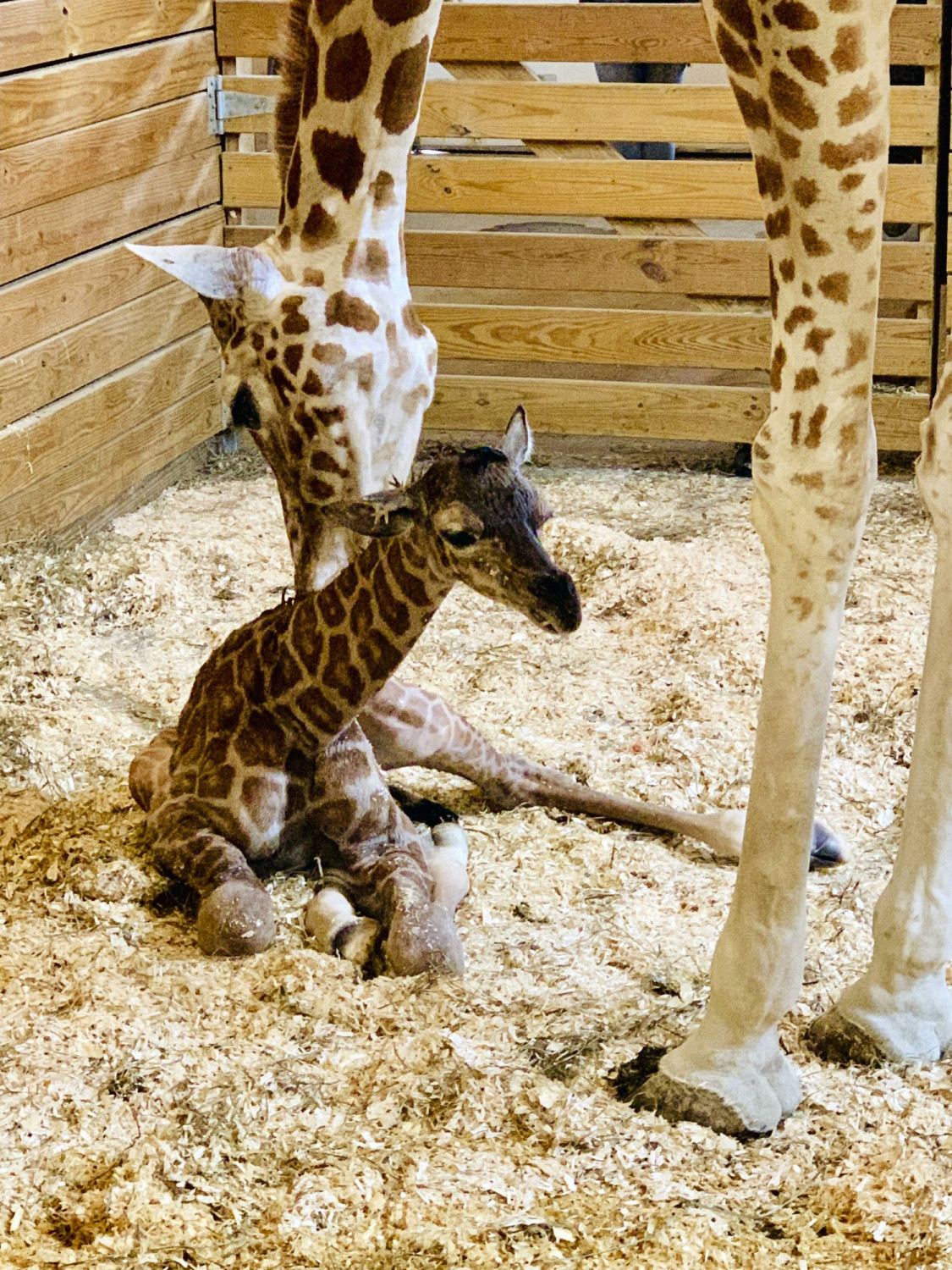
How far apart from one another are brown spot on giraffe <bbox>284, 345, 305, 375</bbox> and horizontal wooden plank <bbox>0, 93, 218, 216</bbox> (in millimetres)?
2064

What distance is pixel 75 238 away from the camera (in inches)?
199

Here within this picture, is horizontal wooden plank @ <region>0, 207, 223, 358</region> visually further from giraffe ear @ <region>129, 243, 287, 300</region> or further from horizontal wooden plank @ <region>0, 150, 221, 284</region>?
giraffe ear @ <region>129, 243, 287, 300</region>

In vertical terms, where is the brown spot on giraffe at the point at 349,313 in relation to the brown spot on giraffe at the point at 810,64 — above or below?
below

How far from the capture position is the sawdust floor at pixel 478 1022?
1.91 meters

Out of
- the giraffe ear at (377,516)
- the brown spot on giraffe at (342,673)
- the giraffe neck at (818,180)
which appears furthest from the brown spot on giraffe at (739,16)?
the brown spot on giraffe at (342,673)

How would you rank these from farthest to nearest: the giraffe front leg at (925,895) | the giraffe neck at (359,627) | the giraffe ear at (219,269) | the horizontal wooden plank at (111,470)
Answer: the horizontal wooden plank at (111,470), the giraffe ear at (219,269), the giraffe neck at (359,627), the giraffe front leg at (925,895)

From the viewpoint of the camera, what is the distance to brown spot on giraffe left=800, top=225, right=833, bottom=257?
73.2 inches

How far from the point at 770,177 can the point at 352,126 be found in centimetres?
134

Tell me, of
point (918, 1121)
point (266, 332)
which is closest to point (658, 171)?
point (266, 332)

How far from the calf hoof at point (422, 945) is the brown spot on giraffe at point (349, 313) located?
114 centimetres

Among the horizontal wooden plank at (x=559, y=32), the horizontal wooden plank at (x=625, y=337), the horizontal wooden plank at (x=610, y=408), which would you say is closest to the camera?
the horizontal wooden plank at (x=559, y=32)

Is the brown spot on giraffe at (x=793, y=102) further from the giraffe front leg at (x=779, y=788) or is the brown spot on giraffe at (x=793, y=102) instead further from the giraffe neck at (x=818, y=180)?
the giraffe front leg at (x=779, y=788)

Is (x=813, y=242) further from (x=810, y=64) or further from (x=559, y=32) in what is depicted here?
(x=559, y=32)

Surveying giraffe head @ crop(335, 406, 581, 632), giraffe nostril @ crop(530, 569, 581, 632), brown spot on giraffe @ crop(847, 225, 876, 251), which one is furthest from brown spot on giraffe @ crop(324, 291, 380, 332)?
brown spot on giraffe @ crop(847, 225, 876, 251)
